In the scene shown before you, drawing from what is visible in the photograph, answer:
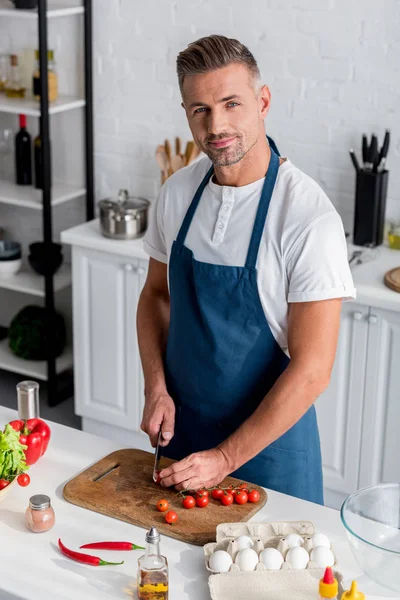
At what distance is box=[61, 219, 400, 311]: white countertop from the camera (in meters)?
3.40

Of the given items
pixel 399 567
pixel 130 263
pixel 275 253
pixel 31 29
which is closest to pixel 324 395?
pixel 130 263

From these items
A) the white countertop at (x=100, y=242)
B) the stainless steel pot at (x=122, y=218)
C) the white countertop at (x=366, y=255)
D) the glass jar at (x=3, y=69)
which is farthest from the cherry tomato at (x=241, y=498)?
the glass jar at (x=3, y=69)

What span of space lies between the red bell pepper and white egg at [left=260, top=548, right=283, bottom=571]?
691 mm

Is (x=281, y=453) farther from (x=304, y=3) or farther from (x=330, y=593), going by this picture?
(x=304, y=3)

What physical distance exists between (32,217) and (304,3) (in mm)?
1812

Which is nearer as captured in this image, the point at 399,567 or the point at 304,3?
the point at 399,567

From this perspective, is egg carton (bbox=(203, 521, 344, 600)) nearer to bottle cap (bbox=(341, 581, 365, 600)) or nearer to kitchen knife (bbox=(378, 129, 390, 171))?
bottle cap (bbox=(341, 581, 365, 600))

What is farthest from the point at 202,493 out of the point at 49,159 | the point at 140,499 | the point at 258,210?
the point at 49,159

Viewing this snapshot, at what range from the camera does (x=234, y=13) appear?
395 cm

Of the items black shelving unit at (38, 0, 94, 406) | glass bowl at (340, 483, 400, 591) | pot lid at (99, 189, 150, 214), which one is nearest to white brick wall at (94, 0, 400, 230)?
black shelving unit at (38, 0, 94, 406)

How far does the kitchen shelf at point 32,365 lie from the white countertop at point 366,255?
80cm

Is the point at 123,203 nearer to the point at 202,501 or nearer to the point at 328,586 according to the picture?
the point at 202,501

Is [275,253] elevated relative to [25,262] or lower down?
elevated

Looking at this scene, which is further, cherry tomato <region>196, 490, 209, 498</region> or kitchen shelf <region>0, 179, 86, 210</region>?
kitchen shelf <region>0, 179, 86, 210</region>
